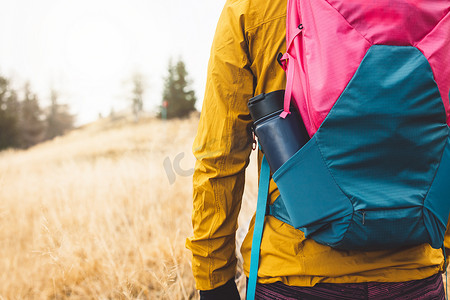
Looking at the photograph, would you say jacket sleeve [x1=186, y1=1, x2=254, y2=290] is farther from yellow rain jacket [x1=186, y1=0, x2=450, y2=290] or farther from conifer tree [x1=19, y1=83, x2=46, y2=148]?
conifer tree [x1=19, y1=83, x2=46, y2=148]

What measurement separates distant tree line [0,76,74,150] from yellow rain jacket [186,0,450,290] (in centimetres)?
2961

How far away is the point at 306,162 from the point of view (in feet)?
2.51

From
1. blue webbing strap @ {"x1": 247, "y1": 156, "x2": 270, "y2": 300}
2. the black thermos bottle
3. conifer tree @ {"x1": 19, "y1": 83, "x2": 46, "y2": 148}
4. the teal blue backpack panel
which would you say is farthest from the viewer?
conifer tree @ {"x1": 19, "y1": 83, "x2": 46, "y2": 148}

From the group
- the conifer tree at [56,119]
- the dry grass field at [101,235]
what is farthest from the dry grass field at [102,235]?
the conifer tree at [56,119]

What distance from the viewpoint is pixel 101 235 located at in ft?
8.52

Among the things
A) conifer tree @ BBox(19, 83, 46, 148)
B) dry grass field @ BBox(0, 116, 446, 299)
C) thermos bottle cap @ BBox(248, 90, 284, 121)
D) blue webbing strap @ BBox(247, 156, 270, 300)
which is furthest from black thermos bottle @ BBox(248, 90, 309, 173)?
conifer tree @ BBox(19, 83, 46, 148)

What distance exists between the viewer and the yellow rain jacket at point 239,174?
843 millimetres

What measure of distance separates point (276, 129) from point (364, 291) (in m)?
0.52

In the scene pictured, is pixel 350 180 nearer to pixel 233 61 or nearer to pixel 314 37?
pixel 314 37

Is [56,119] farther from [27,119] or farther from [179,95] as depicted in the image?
[179,95]

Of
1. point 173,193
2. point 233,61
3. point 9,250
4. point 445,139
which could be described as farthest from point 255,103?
point 173,193

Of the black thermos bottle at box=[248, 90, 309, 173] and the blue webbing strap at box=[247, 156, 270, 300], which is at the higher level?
the black thermos bottle at box=[248, 90, 309, 173]

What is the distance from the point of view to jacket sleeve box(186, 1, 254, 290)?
38.7 inches

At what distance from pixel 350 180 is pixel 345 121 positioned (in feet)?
0.50
